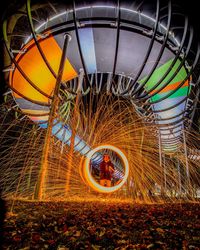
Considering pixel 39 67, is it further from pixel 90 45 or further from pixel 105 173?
pixel 105 173

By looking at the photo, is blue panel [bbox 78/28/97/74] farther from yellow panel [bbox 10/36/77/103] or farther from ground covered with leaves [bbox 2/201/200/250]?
ground covered with leaves [bbox 2/201/200/250]

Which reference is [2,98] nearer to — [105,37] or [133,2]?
[105,37]

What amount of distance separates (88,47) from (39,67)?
1263 millimetres

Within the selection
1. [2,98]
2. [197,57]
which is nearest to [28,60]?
[2,98]

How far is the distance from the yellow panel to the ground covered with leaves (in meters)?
3.07

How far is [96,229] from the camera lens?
1.89 metres

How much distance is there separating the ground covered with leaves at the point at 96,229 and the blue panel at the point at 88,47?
3.26 metres

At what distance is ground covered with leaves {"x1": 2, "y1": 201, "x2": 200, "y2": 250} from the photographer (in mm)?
1585

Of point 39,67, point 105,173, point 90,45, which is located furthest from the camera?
point 105,173

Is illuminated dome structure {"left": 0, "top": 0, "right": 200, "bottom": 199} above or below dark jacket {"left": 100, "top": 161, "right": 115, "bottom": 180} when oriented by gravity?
above

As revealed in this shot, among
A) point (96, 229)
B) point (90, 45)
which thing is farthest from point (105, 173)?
point (96, 229)

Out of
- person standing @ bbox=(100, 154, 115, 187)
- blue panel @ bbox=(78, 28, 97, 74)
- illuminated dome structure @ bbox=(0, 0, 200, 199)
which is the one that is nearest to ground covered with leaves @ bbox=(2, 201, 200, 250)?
illuminated dome structure @ bbox=(0, 0, 200, 199)

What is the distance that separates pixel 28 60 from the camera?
4297mm

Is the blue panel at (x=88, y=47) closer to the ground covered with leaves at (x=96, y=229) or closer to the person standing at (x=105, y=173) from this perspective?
the person standing at (x=105, y=173)
